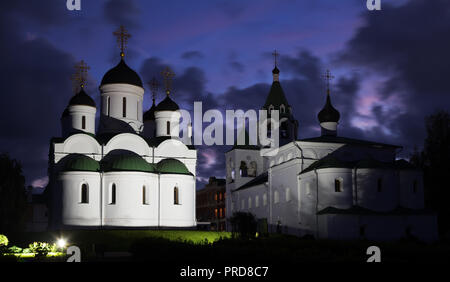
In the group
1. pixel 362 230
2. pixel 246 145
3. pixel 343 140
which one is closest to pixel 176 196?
pixel 362 230

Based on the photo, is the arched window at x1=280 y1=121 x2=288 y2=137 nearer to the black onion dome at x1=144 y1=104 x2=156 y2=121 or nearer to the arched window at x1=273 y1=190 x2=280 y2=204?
the arched window at x1=273 y1=190 x2=280 y2=204

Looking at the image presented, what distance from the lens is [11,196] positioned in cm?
3550

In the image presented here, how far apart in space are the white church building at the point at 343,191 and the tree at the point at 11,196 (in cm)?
1721

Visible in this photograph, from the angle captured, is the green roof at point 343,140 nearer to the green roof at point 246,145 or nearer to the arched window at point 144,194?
the green roof at point 246,145

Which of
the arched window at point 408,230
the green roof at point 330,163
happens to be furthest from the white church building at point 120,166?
the arched window at point 408,230

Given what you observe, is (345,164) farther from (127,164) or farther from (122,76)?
(122,76)

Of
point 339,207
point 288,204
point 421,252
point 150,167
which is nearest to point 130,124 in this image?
point 150,167

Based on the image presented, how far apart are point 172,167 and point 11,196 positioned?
9.97 metres

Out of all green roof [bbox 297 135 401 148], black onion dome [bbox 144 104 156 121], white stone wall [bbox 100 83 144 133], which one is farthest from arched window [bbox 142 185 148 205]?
black onion dome [bbox 144 104 156 121]

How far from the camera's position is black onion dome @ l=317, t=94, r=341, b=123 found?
44469mm

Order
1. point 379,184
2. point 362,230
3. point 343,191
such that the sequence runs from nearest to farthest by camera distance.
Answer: point 362,230
point 343,191
point 379,184

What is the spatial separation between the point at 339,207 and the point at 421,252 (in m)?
18.1

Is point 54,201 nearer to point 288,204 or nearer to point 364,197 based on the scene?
point 288,204

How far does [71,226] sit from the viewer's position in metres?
35.2
